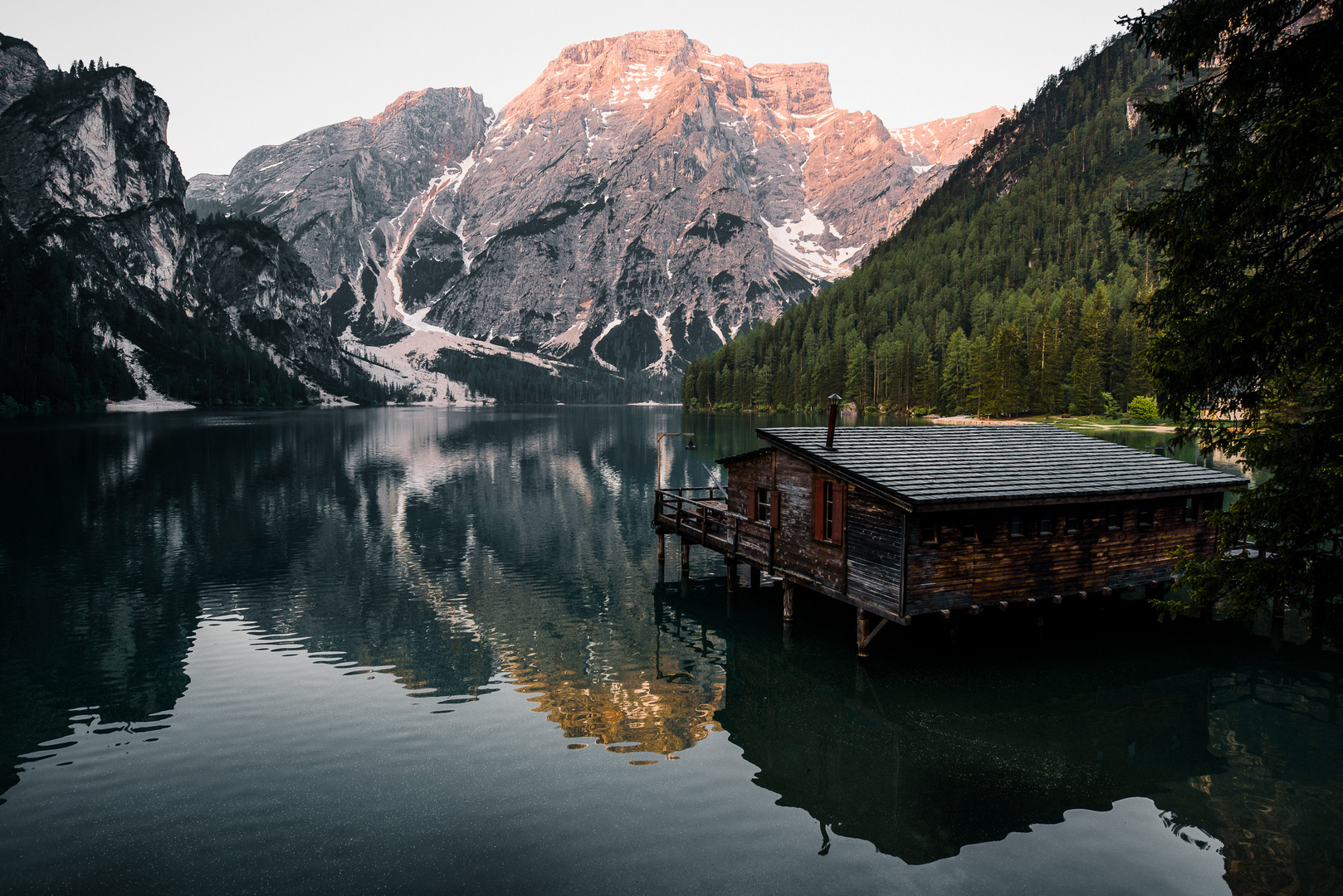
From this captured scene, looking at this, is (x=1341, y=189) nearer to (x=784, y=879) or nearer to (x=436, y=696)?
(x=784, y=879)

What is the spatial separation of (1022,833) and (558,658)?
1641cm

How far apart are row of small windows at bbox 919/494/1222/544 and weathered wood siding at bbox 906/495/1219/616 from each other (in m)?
0.04

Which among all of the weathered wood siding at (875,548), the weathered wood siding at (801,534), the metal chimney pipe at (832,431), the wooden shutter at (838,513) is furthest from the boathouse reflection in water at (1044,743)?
the metal chimney pipe at (832,431)

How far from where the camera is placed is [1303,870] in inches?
573

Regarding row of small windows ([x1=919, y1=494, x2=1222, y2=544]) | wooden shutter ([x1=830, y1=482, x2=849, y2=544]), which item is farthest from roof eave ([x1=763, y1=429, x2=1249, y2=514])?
row of small windows ([x1=919, y1=494, x2=1222, y2=544])

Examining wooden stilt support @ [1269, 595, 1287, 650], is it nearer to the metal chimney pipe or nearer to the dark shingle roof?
the dark shingle roof

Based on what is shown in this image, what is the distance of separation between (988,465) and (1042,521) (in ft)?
8.49

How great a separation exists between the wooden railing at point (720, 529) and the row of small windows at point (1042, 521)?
7691mm

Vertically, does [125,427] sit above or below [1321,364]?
below

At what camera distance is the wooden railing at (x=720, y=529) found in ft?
103

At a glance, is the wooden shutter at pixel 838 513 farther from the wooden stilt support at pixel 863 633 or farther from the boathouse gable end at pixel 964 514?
the wooden stilt support at pixel 863 633

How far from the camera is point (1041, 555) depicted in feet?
85.7

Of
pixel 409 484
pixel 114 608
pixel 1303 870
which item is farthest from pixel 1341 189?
pixel 409 484

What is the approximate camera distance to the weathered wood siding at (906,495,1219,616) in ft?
79.7
